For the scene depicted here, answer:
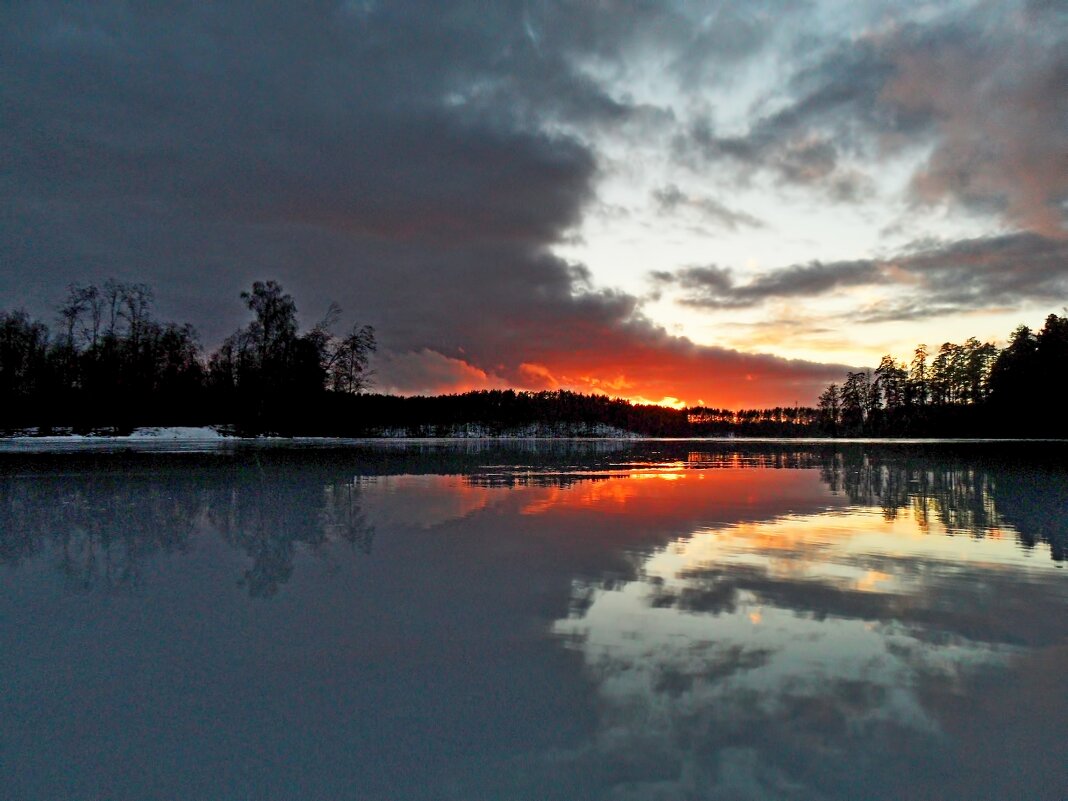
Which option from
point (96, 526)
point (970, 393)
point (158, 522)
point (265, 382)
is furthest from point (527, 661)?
point (970, 393)

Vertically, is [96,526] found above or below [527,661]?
above

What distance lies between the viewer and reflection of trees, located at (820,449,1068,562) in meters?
9.81

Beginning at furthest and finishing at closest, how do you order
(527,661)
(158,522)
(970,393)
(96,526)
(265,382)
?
(970,393), (265,382), (158,522), (96,526), (527,661)

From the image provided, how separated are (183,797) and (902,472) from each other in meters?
24.4

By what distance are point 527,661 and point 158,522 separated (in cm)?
801

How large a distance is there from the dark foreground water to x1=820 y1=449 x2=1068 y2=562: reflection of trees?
442mm

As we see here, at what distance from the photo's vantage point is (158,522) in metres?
9.59

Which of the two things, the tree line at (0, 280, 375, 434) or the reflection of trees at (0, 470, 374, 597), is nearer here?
the reflection of trees at (0, 470, 374, 597)

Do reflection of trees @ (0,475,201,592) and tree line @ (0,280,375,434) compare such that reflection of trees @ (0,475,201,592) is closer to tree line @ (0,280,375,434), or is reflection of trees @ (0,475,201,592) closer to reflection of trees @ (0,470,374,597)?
reflection of trees @ (0,470,374,597)

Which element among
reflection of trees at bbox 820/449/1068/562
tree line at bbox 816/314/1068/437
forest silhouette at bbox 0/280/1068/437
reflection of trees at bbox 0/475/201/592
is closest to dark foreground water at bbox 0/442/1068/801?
reflection of trees at bbox 0/475/201/592

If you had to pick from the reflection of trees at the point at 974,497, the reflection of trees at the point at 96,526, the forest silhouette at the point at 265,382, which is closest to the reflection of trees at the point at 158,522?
the reflection of trees at the point at 96,526

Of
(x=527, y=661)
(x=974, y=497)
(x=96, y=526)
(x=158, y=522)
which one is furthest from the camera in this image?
(x=974, y=497)

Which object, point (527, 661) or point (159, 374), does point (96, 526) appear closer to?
point (527, 661)

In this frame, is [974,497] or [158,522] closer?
[158,522]
